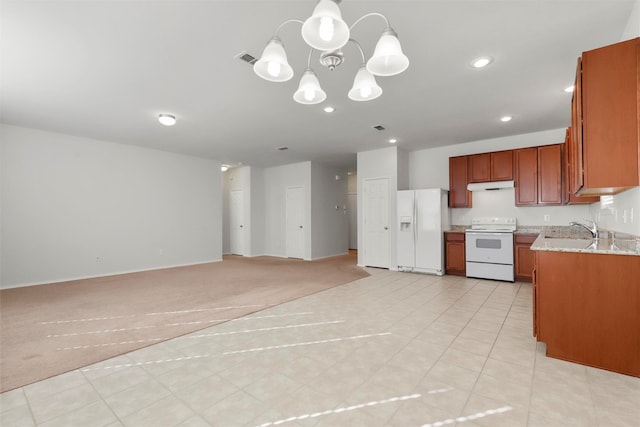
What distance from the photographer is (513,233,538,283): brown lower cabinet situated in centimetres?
503

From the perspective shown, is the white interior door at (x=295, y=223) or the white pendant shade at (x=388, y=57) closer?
the white pendant shade at (x=388, y=57)

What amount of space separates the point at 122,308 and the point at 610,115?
5389 mm

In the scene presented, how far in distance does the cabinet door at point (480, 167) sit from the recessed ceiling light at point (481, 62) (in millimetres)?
3019

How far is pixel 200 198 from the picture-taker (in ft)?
25.6

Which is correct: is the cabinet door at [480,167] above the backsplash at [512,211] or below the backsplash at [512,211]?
above

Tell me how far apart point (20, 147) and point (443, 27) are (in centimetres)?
683

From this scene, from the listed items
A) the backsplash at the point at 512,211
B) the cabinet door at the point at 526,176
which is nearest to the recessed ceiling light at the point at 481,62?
the cabinet door at the point at 526,176

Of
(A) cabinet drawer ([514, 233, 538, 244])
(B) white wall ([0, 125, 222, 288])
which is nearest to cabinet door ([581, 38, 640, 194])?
(A) cabinet drawer ([514, 233, 538, 244])

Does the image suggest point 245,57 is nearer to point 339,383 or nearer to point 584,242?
point 339,383

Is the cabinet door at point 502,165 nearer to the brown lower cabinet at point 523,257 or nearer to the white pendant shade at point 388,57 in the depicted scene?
the brown lower cabinet at point 523,257

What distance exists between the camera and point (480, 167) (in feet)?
18.8

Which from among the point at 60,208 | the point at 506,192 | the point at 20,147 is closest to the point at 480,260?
the point at 506,192

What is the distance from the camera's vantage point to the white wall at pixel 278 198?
849 cm

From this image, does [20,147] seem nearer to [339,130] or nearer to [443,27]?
[339,130]
